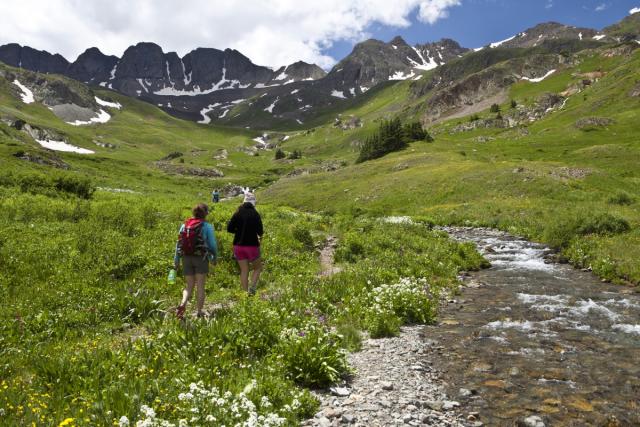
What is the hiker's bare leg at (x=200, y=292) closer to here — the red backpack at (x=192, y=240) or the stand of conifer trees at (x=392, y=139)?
the red backpack at (x=192, y=240)

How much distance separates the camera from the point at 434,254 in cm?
2219

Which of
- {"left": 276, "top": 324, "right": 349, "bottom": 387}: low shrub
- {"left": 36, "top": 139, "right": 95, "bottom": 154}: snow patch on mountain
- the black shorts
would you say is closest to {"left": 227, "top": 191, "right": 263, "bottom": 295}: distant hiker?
the black shorts

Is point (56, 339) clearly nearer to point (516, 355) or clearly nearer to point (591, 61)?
point (516, 355)

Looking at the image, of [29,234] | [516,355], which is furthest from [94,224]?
[516,355]

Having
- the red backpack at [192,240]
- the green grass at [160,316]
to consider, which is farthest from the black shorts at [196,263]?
the green grass at [160,316]

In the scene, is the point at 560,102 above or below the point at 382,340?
above

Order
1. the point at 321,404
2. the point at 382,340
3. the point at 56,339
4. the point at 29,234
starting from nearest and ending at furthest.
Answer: the point at 321,404
the point at 56,339
the point at 382,340
the point at 29,234

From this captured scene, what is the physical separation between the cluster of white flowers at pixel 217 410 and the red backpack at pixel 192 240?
5.43 meters

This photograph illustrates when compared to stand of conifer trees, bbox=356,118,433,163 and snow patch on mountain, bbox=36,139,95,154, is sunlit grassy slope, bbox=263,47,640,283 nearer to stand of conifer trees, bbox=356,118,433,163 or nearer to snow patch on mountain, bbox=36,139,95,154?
stand of conifer trees, bbox=356,118,433,163

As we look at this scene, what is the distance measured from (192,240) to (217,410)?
625cm

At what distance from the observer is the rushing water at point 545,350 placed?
26.8 feet

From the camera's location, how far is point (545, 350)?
10789 mm

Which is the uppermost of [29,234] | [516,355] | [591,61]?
[591,61]

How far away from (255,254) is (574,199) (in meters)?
38.6
